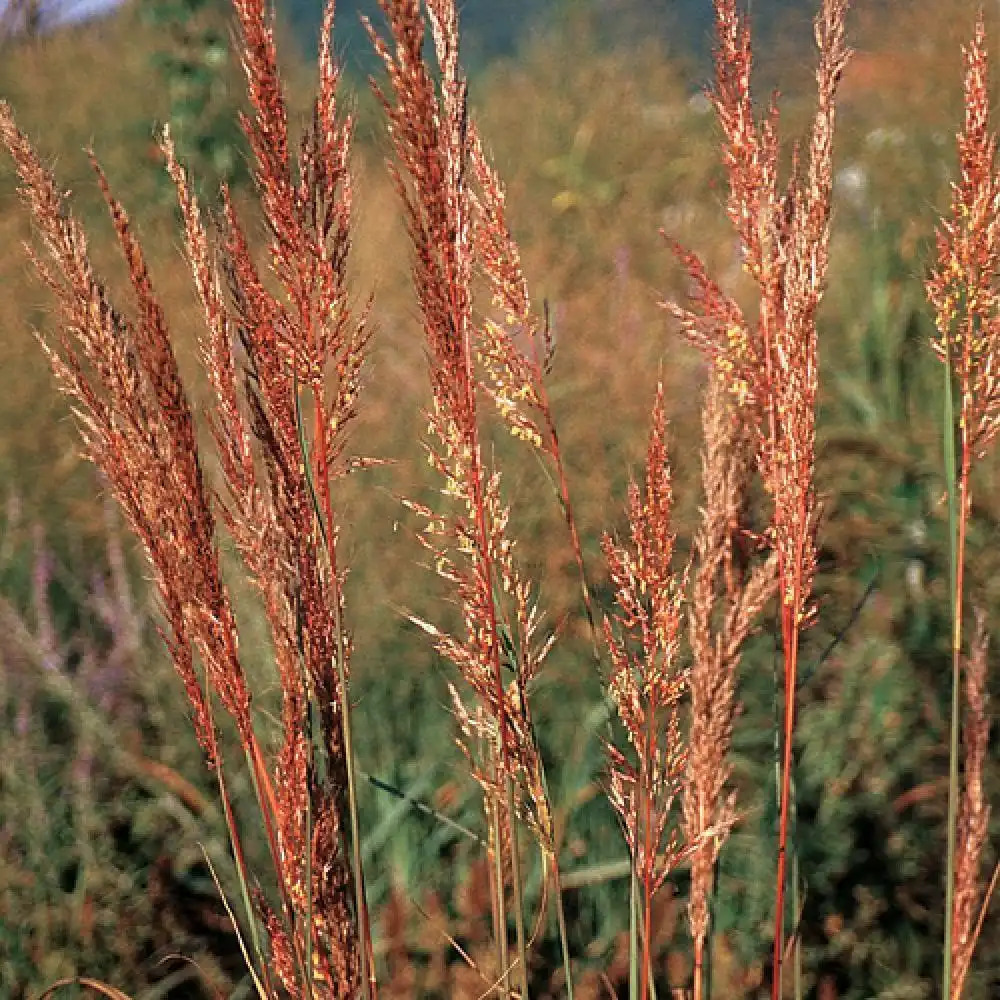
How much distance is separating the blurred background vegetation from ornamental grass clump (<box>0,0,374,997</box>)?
84 mm

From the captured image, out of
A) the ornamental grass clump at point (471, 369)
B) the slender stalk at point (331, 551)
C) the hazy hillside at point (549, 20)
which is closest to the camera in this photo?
the ornamental grass clump at point (471, 369)

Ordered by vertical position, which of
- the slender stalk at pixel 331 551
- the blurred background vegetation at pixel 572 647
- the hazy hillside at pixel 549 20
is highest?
the hazy hillside at pixel 549 20

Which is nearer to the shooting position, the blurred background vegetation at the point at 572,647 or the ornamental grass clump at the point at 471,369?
the ornamental grass clump at the point at 471,369

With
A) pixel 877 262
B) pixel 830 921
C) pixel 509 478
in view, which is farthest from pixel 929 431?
pixel 830 921

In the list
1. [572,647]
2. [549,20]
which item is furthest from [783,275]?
[549,20]

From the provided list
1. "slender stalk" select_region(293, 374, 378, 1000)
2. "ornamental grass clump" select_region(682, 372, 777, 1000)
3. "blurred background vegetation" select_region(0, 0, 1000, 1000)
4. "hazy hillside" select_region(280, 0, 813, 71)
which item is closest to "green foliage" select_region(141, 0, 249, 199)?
"hazy hillside" select_region(280, 0, 813, 71)

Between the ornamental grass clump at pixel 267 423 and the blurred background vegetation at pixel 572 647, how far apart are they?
8 cm

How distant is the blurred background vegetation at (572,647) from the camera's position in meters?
2.52

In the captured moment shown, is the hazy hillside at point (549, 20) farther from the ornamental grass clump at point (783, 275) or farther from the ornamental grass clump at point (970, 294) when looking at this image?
the ornamental grass clump at point (970, 294)

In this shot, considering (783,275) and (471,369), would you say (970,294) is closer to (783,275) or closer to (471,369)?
(783,275)

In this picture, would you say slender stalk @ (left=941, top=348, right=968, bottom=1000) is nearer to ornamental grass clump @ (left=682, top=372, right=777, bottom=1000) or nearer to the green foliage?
ornamental grass clump @ (left=682, top=372, right=777, bottom=1000)

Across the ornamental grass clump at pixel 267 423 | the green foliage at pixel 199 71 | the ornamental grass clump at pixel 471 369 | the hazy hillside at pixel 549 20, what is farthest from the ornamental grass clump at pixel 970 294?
the green foliage at pixel 199 71

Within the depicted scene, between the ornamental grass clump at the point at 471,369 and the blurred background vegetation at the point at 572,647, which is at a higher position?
the ornamental grass clump at the point at 471,369

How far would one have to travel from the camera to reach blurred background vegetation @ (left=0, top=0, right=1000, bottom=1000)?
252 cm
